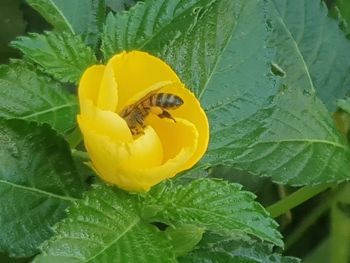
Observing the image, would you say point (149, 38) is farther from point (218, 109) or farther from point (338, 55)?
point (338, 55)

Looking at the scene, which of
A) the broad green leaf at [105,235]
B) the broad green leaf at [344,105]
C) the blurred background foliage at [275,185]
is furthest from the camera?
the blurred background foliage at [275,185]

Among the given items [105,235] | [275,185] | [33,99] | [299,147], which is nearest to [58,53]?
[33,99]

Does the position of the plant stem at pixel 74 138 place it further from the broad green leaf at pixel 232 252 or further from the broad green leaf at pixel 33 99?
the broad green leaf at pixel 232 252

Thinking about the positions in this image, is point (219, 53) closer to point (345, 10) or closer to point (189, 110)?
point (189, 110)

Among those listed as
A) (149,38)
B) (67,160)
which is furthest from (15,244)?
(149,38)

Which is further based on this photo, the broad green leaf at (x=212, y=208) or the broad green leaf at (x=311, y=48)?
the broad green leaf at (x=311, y=48)

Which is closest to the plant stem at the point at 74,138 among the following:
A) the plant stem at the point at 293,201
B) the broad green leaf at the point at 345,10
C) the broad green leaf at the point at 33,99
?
the broad green leaf at the point at 33,99
